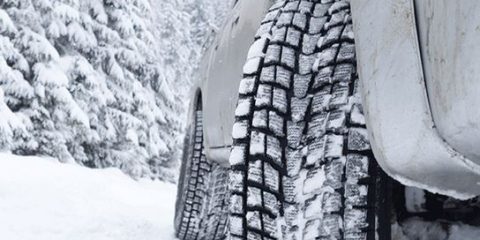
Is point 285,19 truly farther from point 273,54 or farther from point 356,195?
point 356,195

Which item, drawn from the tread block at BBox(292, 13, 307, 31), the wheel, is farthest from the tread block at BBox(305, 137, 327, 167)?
the wheel

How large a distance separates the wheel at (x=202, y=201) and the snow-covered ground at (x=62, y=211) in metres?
0.39

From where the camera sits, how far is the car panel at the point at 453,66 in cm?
106

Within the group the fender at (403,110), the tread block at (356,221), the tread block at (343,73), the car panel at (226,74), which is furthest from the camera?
the car panel at (226,74)

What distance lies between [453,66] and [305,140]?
694 millimetres

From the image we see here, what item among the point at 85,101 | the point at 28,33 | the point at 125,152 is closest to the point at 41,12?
the point at 28,33

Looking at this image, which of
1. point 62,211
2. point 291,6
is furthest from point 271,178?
point 62,211

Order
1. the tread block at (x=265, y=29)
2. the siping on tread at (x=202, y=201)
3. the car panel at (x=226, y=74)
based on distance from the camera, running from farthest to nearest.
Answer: the siping on tread at (x=202, y=201) < the car panel at (x=226, y=74) < the tread block at (x=265, y=29)

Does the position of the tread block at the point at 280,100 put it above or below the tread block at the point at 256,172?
above

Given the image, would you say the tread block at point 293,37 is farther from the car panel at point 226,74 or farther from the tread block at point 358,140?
the car panel at point 226,74

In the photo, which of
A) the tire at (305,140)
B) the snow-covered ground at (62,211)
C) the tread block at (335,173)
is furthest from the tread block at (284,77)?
the snow-covered ground at (62,211)

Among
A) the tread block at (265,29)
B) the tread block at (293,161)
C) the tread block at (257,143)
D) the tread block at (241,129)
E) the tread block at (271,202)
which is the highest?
the tread block at (265,29)

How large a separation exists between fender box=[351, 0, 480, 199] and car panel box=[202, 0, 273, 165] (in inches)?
43.0

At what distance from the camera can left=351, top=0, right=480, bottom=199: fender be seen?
4.09 feet
